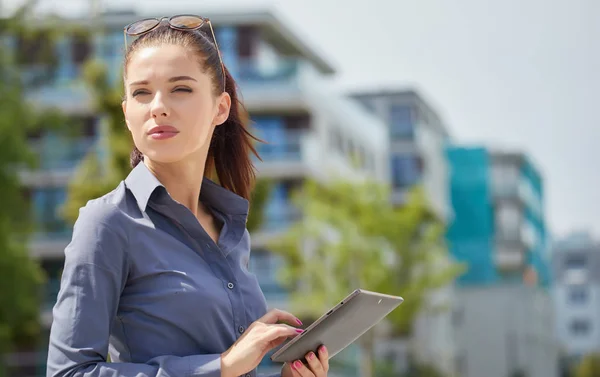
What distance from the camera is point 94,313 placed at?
213 cm

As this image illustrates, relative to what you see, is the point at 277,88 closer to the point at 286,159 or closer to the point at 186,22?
the point at 286,159

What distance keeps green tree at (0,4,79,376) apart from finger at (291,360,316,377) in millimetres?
20174

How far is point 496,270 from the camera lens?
7500 centimetres

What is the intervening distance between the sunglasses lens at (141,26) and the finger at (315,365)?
70 centimetres

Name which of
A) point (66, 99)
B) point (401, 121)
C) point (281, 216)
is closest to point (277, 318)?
point (281, 216)

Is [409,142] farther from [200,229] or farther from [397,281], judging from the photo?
[200,229]

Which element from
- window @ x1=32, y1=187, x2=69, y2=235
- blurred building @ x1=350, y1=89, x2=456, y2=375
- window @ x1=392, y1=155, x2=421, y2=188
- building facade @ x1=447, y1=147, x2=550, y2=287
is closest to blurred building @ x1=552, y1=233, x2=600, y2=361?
building facade @ x1=447, y1=147, x2=550, y2=287

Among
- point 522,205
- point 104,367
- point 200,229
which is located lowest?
point 522,205

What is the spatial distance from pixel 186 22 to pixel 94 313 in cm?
63

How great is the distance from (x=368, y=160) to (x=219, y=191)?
4636 centimetres

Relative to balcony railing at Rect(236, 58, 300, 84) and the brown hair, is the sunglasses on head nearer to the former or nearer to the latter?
the brown hair

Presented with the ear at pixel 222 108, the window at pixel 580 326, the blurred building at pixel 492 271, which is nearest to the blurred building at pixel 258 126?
the blurred building at pixel 492 271

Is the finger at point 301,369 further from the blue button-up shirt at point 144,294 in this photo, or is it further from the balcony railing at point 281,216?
the balcony railing at point 281,216

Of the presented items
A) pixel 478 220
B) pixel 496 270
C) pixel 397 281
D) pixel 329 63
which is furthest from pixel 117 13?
pixel 496 270
